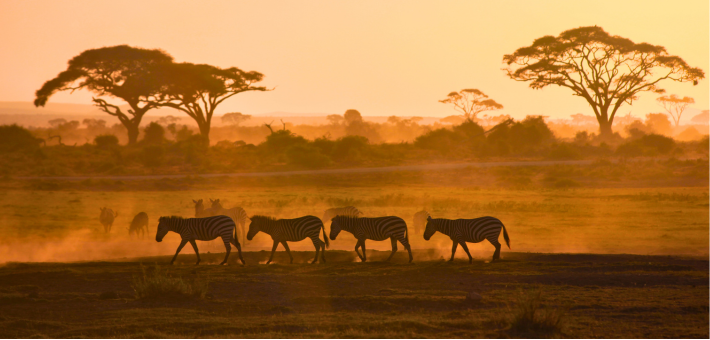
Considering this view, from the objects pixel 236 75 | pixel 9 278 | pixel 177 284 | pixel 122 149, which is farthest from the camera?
pixel 236 75

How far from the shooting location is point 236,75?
200ft

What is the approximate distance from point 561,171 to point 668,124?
72442 millimetres

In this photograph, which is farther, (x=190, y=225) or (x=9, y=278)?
(x=190, y=225)

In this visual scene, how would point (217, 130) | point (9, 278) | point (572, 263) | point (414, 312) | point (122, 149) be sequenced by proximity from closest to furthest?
point (414, 312)
point (9, 278)
point (572, 263)
point (122, 149)
point (217, 130)

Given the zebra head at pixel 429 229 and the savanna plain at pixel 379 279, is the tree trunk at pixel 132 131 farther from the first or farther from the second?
the zebra head at pixel 429 229

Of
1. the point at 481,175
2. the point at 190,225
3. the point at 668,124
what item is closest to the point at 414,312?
the point at 190,225

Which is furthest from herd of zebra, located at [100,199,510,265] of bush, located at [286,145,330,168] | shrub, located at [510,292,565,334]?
bush, located at [286,145,330,168]

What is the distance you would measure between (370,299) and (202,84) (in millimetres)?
49832

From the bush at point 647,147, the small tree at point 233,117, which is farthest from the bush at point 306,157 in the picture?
the small tree at point 233,117

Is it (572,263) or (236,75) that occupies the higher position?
(236,75)

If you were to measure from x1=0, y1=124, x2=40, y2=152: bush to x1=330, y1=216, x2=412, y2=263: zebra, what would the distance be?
139 ft

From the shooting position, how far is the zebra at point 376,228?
15.6 m

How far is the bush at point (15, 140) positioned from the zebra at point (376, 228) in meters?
42.3

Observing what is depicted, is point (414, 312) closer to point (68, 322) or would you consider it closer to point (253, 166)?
point (68, 322)
